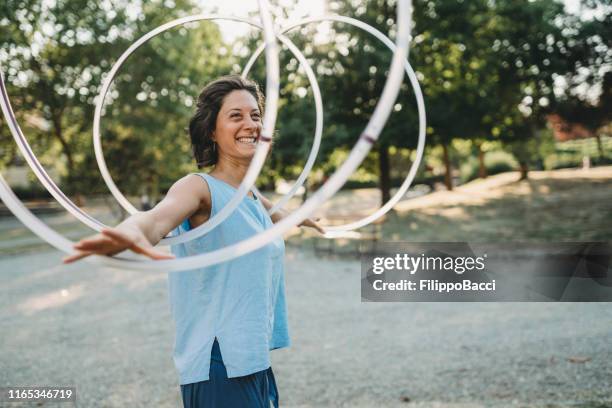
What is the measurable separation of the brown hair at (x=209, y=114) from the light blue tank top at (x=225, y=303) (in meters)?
0.28

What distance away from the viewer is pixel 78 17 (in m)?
19.5

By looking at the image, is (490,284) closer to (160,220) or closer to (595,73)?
(160,220)

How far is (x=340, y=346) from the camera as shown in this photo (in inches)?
239

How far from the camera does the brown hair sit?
2400 mm

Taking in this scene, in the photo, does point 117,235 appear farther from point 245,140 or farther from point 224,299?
point 245,140

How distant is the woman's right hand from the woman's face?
74 centimetres

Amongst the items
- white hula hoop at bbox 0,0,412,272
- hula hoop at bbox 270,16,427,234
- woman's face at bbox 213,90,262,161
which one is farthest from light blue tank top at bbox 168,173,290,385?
hula hoop at bbox 270,16,427,234

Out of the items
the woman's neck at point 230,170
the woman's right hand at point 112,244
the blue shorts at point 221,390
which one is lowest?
the blue shorts at point 221,390

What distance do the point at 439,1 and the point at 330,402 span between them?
50.6 ft

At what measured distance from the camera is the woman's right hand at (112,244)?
61.6 inches

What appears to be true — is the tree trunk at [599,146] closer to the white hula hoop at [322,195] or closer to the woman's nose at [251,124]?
the woman's nose at [251,124]

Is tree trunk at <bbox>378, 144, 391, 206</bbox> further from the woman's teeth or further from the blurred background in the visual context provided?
the woman's teeth

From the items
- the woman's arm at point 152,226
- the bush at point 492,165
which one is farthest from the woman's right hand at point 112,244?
the bush at point 492,165

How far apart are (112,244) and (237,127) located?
2.96 ft
